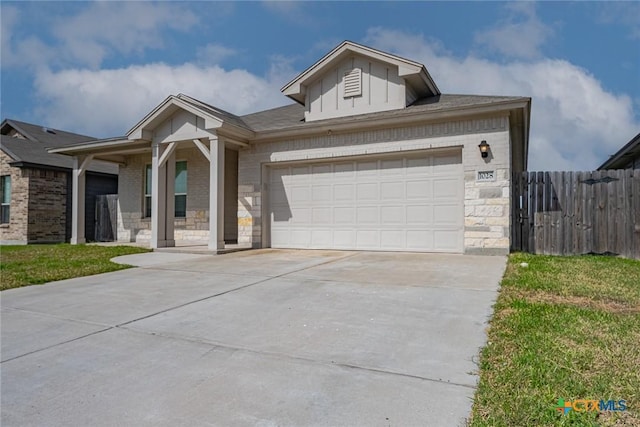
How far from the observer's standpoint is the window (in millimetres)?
15461

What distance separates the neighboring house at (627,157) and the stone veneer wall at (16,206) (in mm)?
20644

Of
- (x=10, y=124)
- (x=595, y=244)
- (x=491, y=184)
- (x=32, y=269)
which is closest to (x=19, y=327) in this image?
(x=32, y=269)

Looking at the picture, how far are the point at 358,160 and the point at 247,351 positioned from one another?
Result: 7519 mm

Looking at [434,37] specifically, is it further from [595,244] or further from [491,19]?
[595,244]

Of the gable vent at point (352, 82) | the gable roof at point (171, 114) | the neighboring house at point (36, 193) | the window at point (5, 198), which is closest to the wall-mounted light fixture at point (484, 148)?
the gable vent at point (352, 82)

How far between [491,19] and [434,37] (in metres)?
3.90

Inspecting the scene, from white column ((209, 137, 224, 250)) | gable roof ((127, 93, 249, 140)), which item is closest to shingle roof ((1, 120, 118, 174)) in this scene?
gable roof ((127, 93, 249, 140))

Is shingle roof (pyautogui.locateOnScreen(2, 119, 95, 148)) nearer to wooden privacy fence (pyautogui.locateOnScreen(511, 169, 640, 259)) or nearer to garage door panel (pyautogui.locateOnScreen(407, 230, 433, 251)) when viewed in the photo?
garage door panel (pyautogui.locateOnScreen(407, 230, 433, 251))

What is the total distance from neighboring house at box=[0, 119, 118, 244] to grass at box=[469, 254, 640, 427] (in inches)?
663

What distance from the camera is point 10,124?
18688 mm

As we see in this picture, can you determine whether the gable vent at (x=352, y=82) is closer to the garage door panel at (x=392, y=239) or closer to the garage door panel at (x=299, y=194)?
the garage door panel at (x=299, y=194)

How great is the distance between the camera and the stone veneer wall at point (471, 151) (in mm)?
8281

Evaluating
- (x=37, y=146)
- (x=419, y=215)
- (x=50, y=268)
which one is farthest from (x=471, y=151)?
(x=37, y=146)

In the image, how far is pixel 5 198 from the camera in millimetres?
15609
